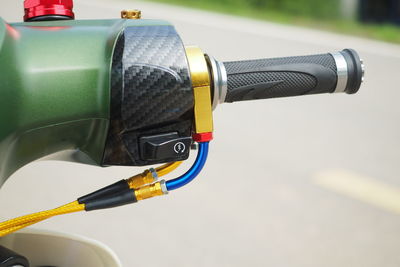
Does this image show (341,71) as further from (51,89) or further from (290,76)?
(51,89)

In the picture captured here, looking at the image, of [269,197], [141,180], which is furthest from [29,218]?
[269,197]

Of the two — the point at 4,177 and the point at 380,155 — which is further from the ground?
the point at 4,177

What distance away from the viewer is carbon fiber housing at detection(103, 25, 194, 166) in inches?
35.1

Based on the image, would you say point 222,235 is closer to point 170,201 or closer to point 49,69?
point 170,201

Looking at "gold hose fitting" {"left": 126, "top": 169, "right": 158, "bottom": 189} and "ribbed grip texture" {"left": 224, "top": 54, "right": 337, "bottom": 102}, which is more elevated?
"ribbed grip texture" {"left": 224, "top": 54, "right": 337, "bottom": 102}

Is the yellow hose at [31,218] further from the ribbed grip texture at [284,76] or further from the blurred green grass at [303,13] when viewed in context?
the blurred green grass at [303,13]

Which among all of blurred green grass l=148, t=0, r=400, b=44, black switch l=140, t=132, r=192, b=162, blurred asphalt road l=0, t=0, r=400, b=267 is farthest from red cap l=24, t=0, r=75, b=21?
blurred green grass l=148, t=0, r=400, b=44

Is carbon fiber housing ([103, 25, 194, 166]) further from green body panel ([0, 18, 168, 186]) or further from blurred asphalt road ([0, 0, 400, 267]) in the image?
blurred asphalt road ([0, 0, 400, 267])

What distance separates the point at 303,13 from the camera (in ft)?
33.6

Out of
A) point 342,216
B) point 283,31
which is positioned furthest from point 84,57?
point 283,31

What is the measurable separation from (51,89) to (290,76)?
423 millimetres

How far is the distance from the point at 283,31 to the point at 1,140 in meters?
7.31

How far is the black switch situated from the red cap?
291 millimetres

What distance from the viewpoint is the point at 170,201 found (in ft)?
10.3
